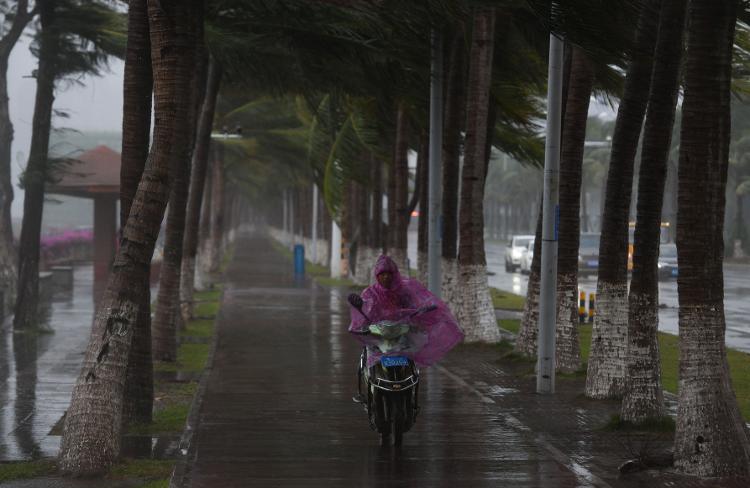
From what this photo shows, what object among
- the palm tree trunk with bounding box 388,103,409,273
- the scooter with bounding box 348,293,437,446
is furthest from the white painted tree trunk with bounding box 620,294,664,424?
the palm tree trunk with bounding box 388,103,409,273

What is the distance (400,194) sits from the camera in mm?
29625

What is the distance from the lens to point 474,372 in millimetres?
16547

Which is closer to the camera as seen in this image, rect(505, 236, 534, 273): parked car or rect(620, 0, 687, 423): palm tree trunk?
rect(620, 0, 687, 423): palm tree trunk

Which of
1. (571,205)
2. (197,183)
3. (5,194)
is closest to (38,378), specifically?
(571,205)

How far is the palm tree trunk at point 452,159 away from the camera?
67.9 feet

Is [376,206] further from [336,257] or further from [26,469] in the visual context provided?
[26,469]

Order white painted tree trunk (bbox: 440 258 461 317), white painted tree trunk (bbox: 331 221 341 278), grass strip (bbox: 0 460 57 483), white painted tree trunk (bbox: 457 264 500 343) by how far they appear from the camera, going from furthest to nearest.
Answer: white painted tree trunk (bbox: 331 221 341 278), white painted tree trunk (bbox: 440 258 461 317), white painted tree trunk (bbox: 457 264 500 343), grass strip (bbox: 0 460 57 483)

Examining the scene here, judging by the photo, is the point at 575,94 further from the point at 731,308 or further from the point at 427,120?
the point at 731,308

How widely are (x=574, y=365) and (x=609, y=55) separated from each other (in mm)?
5131

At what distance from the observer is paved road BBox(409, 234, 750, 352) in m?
23.9

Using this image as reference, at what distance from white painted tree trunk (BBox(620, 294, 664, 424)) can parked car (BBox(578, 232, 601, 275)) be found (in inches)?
1312

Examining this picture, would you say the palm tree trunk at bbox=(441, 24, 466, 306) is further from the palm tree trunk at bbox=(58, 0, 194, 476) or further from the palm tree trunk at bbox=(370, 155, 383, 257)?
the palm tree trunk at bbox=(370, 155, 383, 257)

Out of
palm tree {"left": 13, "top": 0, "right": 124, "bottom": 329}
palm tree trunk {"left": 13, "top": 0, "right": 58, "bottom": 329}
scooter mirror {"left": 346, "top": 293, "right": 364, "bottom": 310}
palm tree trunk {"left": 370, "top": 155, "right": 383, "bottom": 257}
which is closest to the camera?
scooter mirror {"left": 346, "top": 293, "right": 364, "bottom": 310}

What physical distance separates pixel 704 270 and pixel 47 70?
17.8m
